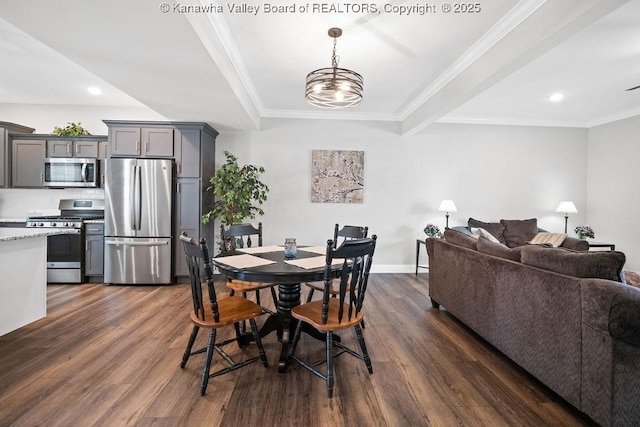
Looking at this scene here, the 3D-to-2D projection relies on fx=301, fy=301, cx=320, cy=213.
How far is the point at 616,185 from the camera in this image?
197 inches

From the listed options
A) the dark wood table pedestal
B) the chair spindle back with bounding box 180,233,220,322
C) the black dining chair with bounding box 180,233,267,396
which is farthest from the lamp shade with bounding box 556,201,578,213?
the chair spindle back with bounding box 180,233,220,322

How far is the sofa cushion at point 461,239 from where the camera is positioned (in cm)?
288

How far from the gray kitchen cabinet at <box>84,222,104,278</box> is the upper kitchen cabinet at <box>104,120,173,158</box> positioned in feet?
3.58

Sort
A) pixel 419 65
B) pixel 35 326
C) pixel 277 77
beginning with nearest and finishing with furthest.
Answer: pixel 35 326 < pixel 419 65 < pixel 277 77

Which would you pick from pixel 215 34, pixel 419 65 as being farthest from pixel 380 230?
pixel 215 34

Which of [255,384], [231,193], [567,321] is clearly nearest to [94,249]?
[231,193]

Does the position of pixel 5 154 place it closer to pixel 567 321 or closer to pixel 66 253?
pixel 66 253

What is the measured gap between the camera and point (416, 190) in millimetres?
5289

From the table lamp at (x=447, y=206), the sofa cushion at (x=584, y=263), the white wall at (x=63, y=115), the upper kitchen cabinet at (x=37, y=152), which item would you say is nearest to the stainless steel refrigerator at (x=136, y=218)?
the upper kitchen cabinet at (x=37, y=152)

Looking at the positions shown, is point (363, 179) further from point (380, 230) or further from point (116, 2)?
point (116, 2)

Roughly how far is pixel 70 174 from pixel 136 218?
50.8 inches

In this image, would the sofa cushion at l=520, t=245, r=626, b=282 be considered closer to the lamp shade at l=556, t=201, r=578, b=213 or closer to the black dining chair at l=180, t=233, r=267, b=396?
the black dining chair at l=180, t=233, r=267, b=396

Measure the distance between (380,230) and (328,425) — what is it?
385 centimetres

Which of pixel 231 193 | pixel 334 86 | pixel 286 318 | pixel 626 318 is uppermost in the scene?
pixel 334 86
